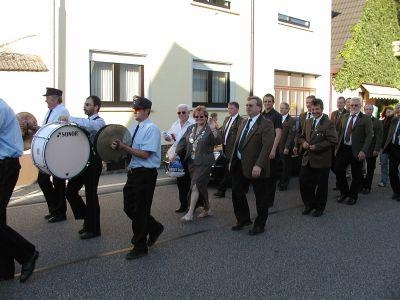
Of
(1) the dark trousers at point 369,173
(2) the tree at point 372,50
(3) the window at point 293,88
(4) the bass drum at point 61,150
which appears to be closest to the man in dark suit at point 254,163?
(4) the bass drum at point 61,150

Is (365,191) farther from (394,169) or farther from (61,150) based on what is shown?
(61,150)

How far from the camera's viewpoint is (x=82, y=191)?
9.51 meters

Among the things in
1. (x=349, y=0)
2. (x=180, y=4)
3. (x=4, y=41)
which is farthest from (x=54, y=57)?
(x=349, y=0)

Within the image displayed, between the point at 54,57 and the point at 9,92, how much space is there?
51.1 inches

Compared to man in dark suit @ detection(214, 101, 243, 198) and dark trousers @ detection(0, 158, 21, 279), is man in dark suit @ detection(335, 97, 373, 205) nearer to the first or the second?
man in dark suit @ detection(214, 101, 243, 198)

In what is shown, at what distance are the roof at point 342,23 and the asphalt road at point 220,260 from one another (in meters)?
15.9

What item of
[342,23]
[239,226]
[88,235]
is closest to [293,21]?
[342,23]

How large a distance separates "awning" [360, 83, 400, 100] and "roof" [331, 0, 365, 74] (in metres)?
1.63

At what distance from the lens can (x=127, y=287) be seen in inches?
186

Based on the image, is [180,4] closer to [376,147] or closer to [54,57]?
[54,57]

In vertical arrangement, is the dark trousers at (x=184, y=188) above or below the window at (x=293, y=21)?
below

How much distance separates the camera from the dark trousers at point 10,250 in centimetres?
471

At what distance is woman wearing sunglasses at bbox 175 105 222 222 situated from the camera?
24.3ft

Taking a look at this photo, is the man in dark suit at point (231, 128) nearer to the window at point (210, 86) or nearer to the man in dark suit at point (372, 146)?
the man in dark suit at point (372, 146)
